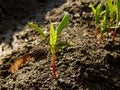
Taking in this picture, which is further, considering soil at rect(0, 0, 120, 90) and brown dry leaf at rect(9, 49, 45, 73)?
brown dry leaf at rect(9, 49, 45, 73)

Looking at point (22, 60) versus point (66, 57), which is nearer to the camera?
point (66, 57)

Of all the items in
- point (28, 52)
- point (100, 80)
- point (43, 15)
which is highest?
point (43, 15)

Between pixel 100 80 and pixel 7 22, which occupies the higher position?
pixel 7 22

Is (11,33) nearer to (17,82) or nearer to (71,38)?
(71,38)

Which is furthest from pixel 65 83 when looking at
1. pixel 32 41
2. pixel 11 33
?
pixel 11 33
